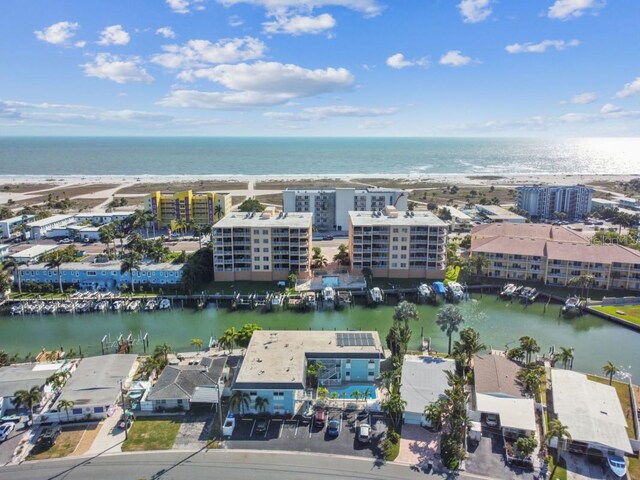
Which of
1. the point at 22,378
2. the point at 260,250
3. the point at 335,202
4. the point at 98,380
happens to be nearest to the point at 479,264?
the point at 260,250

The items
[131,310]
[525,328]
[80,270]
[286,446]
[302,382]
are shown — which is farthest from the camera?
[80,270]

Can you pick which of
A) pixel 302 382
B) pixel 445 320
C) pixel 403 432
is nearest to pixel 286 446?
pixel 302 382

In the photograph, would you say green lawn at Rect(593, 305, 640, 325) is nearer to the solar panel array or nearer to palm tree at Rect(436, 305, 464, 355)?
palm tree at Rect(436, 305, 464, 355)

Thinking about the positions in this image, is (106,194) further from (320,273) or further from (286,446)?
(286,446)

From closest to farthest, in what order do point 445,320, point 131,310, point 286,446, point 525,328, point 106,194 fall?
point 286,446 < point 445,320 < point 525,328 < point 131,310 < point 106,194

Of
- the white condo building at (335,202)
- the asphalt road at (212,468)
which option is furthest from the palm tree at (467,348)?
the white condo building at (335,202)

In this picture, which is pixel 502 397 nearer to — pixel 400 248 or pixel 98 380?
pixel 98 380
